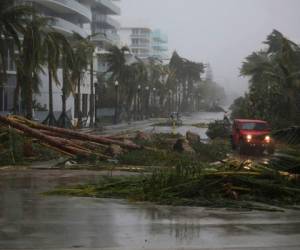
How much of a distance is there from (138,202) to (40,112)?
49.5 m

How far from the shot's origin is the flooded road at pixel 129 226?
30.8ft

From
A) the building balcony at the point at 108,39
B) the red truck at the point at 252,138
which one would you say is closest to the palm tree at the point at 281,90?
the red truck at the point at 252,138

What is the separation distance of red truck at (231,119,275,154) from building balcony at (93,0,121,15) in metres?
88.6

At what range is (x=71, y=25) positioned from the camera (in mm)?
91125

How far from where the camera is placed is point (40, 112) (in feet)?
203

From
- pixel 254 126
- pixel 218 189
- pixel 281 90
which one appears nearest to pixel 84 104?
pixel 281 90

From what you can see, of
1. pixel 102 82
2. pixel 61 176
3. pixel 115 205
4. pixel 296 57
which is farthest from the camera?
pixel 102 82

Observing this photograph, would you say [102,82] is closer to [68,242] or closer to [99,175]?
[99,175]

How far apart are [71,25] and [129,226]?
82.5 meters

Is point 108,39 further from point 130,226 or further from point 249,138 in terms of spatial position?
point 130,226

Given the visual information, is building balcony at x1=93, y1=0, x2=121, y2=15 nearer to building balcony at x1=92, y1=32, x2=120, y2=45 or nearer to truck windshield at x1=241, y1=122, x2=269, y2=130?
building balcony at x1=92, y1=32, x2=120, y2=45

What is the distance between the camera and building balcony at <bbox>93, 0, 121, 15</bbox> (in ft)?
405

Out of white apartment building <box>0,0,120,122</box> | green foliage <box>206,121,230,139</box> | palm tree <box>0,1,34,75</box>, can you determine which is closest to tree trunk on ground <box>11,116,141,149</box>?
palm tree <box>0,1,34,75</box>

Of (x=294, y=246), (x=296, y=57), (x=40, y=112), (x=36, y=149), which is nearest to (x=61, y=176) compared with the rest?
(x=36, y=149)
